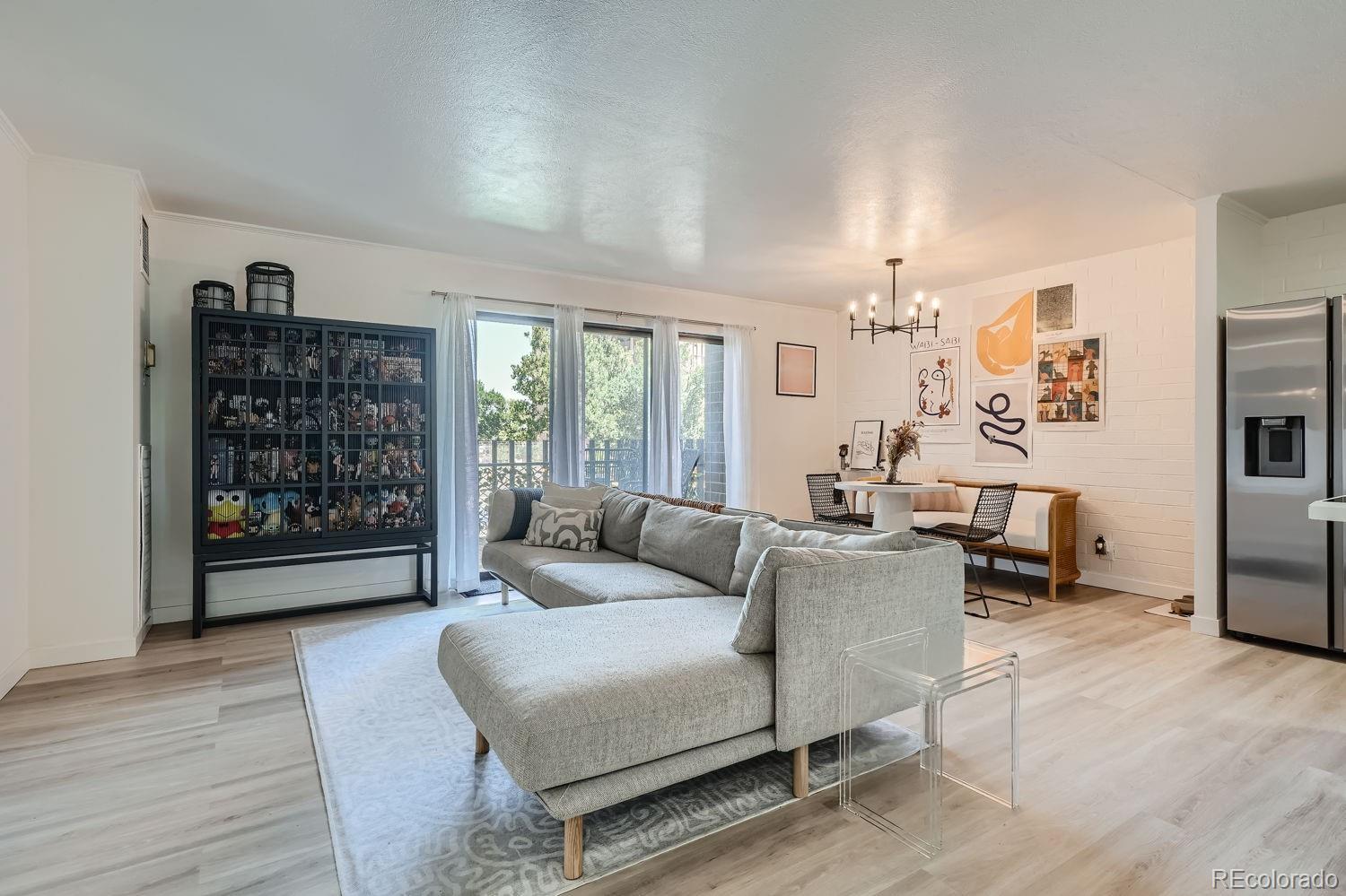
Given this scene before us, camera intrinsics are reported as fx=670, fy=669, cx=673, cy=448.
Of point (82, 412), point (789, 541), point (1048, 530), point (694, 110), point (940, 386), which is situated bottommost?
point (1048, 530)

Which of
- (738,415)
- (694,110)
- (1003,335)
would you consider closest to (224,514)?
(694,110)

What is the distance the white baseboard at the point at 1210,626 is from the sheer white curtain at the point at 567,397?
14.4ft

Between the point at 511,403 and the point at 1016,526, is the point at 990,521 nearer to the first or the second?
the point at 1016,526

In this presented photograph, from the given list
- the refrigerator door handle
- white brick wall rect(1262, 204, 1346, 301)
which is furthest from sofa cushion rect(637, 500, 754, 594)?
white brick wall rect(1262, 204, 1346, 301)

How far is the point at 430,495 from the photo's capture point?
4785 millimetres

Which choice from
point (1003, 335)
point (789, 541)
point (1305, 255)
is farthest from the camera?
point (1003, 335)

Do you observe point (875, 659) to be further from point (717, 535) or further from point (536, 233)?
point (536, 233)

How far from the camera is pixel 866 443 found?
7098mm

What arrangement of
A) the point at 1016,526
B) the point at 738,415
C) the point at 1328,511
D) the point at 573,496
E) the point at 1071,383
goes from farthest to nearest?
the point at 738,415 → the point at 1071,383 → the point at 1016,526 → the point at 573,496 → the point at 1328,511

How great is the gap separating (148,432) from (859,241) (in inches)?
191

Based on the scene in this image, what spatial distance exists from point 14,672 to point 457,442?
2.70 m

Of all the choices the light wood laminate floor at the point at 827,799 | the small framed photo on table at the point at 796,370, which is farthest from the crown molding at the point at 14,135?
Result: the small framed photo on table at the point at 796,370

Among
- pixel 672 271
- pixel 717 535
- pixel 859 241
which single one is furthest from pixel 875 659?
pixel 672 271

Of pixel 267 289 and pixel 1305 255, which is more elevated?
pixel 1305 255
